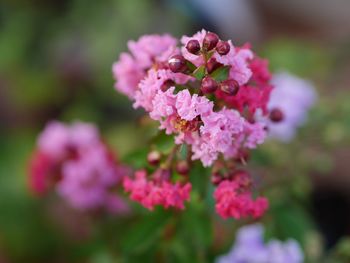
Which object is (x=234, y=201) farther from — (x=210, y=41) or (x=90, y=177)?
(x=90, y=177)

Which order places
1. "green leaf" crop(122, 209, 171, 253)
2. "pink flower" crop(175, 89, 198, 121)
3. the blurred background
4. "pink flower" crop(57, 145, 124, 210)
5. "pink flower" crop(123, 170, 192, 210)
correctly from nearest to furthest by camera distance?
"pink flower" crop(175, 89, 198, 121)
"pink flower" crop(123, 170, 192, 210)
"green leaf" crop(122, 209, 171, 253)
"pink flower" crop(57, 145, 124, 210)
the blurred background

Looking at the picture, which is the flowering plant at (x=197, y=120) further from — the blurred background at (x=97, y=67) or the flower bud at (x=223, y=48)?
the blurred background at (x=97, y=67)

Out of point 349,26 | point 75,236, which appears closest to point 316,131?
point 75,236

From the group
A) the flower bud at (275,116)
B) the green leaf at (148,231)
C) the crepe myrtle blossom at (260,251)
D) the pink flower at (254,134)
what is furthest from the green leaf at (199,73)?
the crepe myrtle blossom at (260,251)

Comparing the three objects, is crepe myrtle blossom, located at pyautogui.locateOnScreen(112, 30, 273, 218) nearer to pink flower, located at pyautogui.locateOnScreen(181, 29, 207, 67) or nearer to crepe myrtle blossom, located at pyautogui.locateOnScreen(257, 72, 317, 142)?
pink flower, located at pyautogui.locateOnScreen(181, 29, 207, 67)

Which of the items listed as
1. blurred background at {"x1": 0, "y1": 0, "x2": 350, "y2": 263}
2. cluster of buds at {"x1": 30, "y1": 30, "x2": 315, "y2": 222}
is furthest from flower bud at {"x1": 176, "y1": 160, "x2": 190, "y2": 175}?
blurred background at {"x1": 0, "y1": 0, "x2": 350, "y2": 263}

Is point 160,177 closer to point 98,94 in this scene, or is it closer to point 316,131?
point 316,131

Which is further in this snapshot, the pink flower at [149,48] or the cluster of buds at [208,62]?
the pink flower at [149,48]
